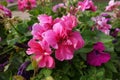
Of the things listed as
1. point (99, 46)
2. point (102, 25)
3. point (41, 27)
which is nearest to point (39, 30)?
point (41, 27)

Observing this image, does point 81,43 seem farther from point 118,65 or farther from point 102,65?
point 118,65

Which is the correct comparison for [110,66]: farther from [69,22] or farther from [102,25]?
[102,25]

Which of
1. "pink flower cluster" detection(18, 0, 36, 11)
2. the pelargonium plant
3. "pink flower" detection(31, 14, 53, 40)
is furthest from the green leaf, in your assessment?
"pink flower cluster" detection(18, 0, 36, 11)

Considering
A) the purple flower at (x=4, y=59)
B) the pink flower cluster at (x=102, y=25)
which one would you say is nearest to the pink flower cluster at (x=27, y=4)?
the pink flower cluster at (x=102, y=25)

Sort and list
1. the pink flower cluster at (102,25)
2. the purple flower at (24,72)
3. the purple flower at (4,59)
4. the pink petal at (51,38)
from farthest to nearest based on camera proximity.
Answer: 1. the pink flower cluster at (102,25)
2. the purple flower at (4,59)
3. the purple flower at (24,72)
4. the pink petal at (51,38)

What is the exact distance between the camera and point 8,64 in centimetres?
204

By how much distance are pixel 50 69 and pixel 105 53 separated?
0.99 feet

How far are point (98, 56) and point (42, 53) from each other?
12.8 inches

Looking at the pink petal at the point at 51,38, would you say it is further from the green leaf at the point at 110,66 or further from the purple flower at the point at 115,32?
the purple flower at the point at 115,32

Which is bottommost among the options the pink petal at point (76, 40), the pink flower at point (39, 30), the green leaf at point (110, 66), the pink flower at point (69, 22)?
the green leaf at point (110, 66)

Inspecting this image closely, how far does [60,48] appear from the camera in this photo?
5.62 feet

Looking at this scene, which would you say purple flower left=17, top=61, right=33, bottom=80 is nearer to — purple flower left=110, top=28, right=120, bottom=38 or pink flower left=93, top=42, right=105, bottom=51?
pink flower left=93, top=42, right=105, bottom=51

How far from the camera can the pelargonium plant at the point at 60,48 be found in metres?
1.71

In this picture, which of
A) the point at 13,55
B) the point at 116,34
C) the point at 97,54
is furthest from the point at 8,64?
the point at 116,34
